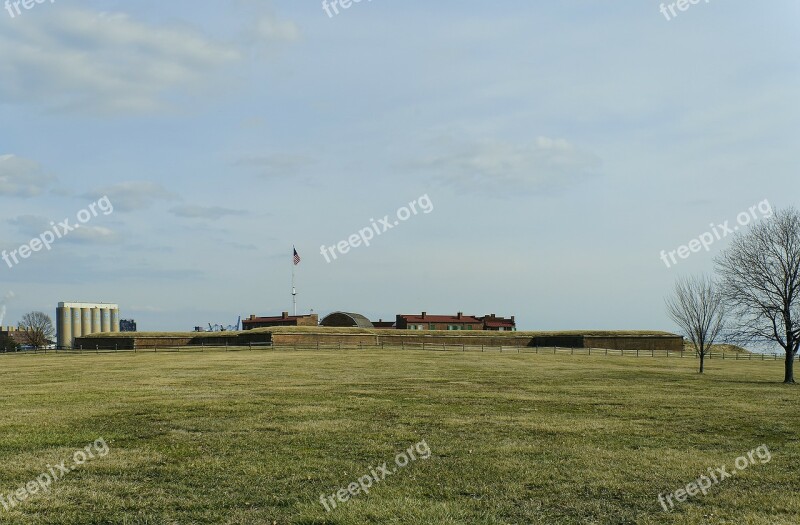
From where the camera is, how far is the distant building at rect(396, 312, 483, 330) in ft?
405

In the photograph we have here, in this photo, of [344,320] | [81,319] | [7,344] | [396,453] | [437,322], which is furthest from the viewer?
[81,319]

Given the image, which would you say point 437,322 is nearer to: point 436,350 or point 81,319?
point 436,350

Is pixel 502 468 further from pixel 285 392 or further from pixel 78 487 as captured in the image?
pixel 285 392

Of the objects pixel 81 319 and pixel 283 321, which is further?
pixel 81 319

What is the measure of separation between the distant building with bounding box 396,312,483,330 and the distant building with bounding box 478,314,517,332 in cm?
195

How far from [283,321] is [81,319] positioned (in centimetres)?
4590

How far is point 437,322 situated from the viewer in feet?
408

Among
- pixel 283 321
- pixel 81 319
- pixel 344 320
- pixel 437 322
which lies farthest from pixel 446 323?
pixel 81 319

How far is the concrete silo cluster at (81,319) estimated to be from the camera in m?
134

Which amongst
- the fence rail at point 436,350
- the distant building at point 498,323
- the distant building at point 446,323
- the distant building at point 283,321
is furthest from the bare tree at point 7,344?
the distant building at point 498,323

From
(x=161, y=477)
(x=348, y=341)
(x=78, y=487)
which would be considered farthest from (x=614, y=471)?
(x=348, y=341)

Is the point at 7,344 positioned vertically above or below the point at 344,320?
below

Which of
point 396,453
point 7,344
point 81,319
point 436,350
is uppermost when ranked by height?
point 396,453

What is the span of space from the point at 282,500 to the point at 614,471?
581 centimetres
